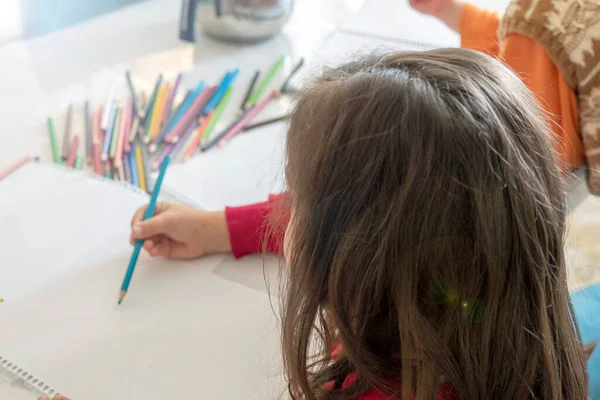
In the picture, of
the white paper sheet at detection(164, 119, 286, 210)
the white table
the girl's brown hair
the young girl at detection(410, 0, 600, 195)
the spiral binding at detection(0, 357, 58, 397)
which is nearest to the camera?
the girl's brown hair

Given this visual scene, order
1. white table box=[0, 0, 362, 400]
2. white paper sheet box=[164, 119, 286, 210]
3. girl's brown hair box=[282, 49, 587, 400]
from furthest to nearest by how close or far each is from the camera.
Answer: white table box=[0, 0, 362, 400] < white paper sheet box=[164, 119, 286, 210] < girl's brown hair box=[282, 49, 587, 400]

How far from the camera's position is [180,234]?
0.62 meters

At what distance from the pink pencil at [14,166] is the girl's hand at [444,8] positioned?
0.50 meters

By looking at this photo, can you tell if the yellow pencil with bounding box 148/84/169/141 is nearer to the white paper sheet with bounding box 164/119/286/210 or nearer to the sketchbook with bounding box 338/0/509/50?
the white paper sheet with bounding box 164/119/286/210

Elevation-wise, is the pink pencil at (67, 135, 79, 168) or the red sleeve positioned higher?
the red sleeve

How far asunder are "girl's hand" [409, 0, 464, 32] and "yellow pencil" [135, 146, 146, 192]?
39cm

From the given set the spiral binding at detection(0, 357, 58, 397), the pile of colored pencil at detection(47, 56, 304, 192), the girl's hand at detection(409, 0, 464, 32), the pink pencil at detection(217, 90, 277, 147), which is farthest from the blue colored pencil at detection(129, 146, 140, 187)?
the girl's hand at detection(409, 0, 464, 32)

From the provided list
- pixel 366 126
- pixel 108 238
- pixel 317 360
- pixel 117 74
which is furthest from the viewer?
pixel 117 74

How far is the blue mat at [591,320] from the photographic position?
1.72 feet

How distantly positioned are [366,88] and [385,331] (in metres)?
0.15

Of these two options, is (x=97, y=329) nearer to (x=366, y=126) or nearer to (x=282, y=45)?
(x=366, y=126)

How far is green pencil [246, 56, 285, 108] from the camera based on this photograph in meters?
0.85

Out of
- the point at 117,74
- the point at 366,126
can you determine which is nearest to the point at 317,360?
the point at 366,126

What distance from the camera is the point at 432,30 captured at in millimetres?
992
